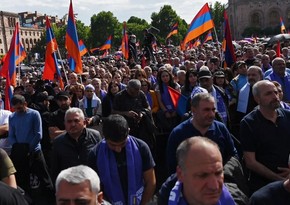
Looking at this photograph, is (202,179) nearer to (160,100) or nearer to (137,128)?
(137,128)

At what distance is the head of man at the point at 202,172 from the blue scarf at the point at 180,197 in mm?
83

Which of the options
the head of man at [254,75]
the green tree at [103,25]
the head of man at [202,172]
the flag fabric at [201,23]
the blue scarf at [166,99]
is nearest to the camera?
the head of man at [202,172]

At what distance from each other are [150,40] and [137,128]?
8994 millimetres

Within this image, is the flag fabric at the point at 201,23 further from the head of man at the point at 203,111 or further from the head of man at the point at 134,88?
the head of man at the point at 203,111

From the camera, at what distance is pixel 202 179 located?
7.50 ft

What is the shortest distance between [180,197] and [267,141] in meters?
1.48

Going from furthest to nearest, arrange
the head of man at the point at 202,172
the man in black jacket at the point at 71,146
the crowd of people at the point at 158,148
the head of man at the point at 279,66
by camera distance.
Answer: the head of man at the point at 279,66 < the man in black jacket at the point at 71,146 < the crowd of people at the point at 158,148 < the head of man at the point at 202,172

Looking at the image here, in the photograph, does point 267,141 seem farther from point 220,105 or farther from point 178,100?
point 178,100

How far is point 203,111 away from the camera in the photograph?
368 centimetres

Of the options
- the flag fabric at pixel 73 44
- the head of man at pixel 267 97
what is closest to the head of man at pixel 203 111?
the head of man at pixel 267 97

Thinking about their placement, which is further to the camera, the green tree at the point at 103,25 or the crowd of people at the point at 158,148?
the green tree at the point at 103,25

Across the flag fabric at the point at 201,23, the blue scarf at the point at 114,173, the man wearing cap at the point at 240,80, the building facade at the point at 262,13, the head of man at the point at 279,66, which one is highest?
the building facade at the point at 262,13

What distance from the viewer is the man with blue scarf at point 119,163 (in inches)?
139

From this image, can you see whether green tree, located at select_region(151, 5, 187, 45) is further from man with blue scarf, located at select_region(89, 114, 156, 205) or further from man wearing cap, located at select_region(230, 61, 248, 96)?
man with blue scarf, located at select_region(89, 114, 156, 205)
